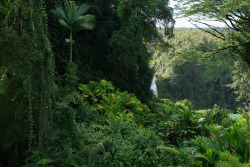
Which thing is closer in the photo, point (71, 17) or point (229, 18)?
point (71, 17)

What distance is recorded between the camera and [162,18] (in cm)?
1280

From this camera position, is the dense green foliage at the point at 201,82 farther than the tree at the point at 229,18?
Yes

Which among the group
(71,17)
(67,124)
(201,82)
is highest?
(71,17)

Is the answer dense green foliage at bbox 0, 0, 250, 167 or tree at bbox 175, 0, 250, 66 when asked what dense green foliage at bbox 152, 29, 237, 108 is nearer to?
tree at bbox 175, 0, 250, 66

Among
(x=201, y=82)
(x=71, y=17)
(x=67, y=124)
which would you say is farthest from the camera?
(x=201, y=82)

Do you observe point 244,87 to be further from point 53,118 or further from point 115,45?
point 53,118

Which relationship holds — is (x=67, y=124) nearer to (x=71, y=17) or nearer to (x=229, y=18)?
(x=71, y=17)

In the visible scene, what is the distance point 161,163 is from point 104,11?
1136 cm

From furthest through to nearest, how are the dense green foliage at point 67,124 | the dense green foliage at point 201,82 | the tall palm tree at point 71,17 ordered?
the dense green foliage at point 201,82 → the tall palm tree at point 71,17 → the dense green foliage at point 67,124

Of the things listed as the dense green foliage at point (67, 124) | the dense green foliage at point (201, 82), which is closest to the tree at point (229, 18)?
the dense green foliage at point (67, 124)

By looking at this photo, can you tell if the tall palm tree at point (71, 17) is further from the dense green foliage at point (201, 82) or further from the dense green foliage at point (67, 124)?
the dense green foliage at point (201, 82)

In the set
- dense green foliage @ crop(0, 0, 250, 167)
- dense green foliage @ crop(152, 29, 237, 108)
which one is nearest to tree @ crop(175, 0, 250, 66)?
dense green foliage @ crop(0, 0, 250, 167)

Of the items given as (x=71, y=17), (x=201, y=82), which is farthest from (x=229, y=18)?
(x=201, y=82)

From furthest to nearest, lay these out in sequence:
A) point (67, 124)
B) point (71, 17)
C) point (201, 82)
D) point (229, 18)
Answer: point (201, 82) → point (229, 18) → point (71, 17) → point (67, 124)
